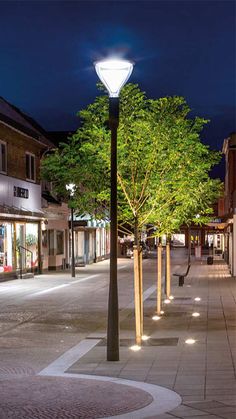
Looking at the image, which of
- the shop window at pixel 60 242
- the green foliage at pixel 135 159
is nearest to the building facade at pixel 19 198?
the shop window at pixel 60 242

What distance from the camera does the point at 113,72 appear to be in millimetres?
12031

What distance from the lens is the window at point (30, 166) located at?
37753mm

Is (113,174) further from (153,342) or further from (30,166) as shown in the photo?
(30,166)

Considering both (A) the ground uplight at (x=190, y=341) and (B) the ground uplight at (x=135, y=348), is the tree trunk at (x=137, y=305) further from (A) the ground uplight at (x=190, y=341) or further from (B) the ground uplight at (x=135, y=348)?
(A) the ground uplight at (x=190, y=341)

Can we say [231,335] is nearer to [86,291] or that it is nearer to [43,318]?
[43,318]

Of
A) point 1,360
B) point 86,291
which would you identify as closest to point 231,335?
point 1,360

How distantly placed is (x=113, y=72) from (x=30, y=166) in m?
26.7

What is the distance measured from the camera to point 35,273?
127 feet

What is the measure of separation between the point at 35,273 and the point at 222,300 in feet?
57.2

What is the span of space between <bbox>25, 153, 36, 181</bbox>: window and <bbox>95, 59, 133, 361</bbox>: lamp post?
25704mm

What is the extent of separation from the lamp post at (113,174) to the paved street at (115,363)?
1.38 ft

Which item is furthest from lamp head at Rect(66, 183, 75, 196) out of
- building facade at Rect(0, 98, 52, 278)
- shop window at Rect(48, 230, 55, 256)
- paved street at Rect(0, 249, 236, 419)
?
shop window at Rect(48, 230, 55, 256)

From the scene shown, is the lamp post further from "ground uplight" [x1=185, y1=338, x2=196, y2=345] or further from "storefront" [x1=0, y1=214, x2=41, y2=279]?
"storefront" [x1=0, y1=214, x2=41, y2=279]

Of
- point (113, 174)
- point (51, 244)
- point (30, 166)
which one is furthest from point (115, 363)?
point (51, 244)
